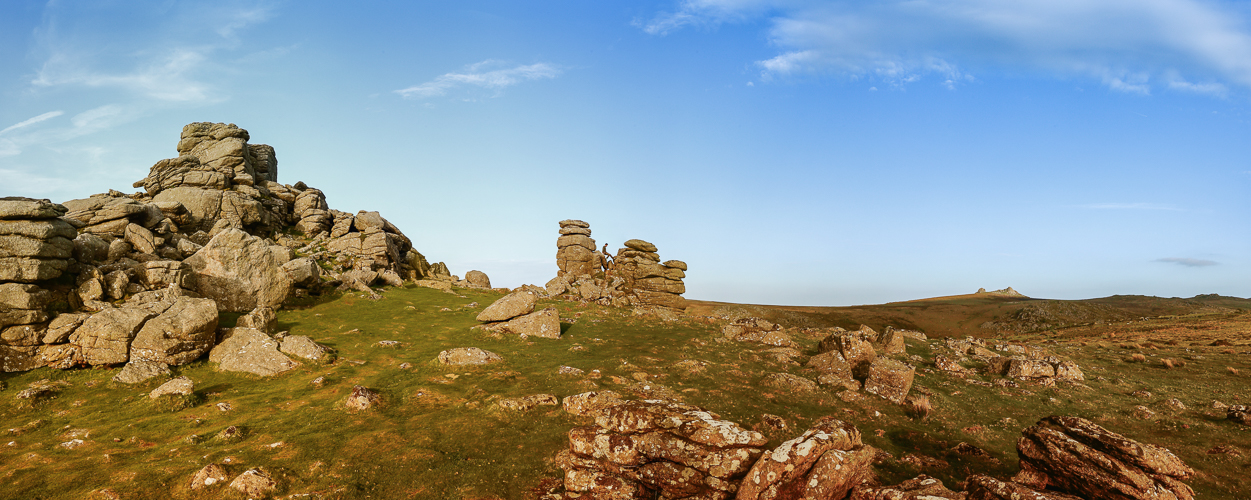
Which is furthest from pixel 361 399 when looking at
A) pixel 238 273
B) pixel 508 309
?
pixel 238 273

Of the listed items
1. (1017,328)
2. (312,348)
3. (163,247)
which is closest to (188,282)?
(163,247)

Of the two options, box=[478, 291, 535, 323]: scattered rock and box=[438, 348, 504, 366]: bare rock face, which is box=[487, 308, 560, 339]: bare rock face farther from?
box=[438, 348, 504, 366]: bare rock face

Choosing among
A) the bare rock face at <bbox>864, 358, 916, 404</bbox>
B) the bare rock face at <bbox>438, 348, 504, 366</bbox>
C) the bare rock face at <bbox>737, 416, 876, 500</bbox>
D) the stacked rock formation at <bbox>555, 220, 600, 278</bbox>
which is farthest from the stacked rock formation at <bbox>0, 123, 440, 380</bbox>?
the bare rock face at <bbox>864, 358, 916, 404</bbox>

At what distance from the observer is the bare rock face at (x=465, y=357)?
880 inches

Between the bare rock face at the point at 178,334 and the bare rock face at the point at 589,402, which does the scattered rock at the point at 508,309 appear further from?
the bare rock face at the point at 589,402

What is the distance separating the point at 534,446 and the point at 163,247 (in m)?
34.7

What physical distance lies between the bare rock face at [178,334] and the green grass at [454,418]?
0.76 meters

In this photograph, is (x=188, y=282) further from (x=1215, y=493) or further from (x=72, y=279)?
(x=1215, y=493)

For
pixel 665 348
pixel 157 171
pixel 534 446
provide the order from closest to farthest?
pixel 534 446 → pixel 665 348 → pixel 157 171

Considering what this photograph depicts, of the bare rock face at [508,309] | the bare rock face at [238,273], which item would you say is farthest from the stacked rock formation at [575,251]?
the bare rock face at [238,273]

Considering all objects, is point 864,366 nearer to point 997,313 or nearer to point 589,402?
point 589,402

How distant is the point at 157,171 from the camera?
51.1 meters

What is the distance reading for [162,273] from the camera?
27.6m

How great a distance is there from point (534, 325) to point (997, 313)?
227 feet
